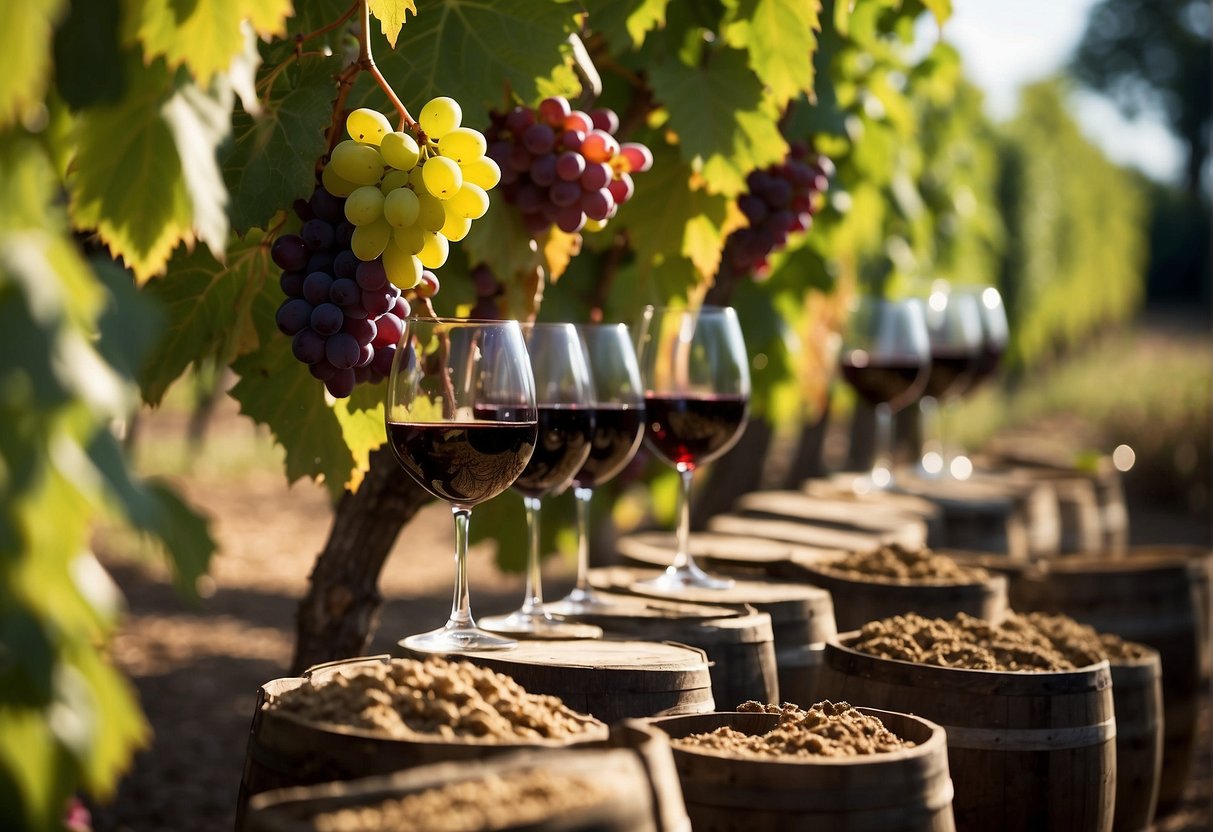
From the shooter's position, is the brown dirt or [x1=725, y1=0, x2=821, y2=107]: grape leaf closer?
[x1=725, y1=0, x2=821, y2=107]: grape leaf

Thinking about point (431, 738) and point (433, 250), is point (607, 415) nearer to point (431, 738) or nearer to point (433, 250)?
point (433, 250)

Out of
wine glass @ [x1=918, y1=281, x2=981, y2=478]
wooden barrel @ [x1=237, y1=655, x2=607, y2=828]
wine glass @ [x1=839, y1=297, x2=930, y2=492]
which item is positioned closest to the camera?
wooden barrel @ [x1=237, y1=655, x2=607, y2=828]

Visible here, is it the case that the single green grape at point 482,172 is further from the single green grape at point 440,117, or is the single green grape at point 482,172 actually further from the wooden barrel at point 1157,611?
the wooden barrel at point 1157,611

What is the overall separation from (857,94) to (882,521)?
1.61 metres

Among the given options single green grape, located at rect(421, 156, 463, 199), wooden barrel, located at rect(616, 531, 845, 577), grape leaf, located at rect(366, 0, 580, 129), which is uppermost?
grape leaf, located at rect(366, 0, 580, 129)

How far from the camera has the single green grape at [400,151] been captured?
1762 mm

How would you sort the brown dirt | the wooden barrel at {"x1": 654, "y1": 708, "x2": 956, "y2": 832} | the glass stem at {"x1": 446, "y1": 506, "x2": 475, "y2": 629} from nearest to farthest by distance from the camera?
the wooden barrel at {"x1": 654, "y1": 708, "x2": 956, "y2": 832}, the glass stem at {"x1": 446, "y1": 506, "x2": 475, "y2": 629}, the brown dirt

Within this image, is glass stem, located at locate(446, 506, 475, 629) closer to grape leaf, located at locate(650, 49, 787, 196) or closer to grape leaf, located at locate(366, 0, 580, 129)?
grape leaf, located at locate(366, 0, 580, 129)

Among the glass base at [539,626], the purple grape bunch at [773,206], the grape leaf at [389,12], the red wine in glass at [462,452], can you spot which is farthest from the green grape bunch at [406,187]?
the purple grape bunch at [773,206]

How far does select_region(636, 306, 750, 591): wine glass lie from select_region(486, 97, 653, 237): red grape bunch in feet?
1.34

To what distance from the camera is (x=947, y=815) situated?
1670 millimetres

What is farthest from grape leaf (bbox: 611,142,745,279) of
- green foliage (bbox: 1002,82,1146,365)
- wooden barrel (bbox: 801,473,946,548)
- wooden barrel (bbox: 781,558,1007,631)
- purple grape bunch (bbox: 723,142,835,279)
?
green foliage (bbox: 1002,82,1146,365)

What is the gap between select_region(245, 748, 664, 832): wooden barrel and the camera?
118 centimetres

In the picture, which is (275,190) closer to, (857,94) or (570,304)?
(570,304)
